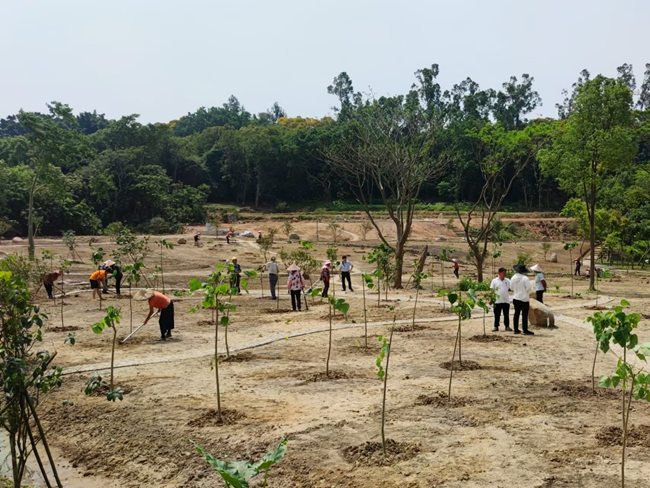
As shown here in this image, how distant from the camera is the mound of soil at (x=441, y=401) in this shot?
345 inches

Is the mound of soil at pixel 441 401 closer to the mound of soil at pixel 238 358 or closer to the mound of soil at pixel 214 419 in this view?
the mound of soil at pixel 214 419

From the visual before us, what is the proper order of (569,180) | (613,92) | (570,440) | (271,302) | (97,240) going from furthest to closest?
(97,240) → (569,180) → (613,92) → (271,302) → (570,440)

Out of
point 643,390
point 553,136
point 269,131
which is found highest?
point 269,131

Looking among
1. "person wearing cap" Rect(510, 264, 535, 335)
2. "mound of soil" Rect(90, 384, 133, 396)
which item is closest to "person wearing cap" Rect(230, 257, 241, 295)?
"mound of soil" Rect(90, 384, 133, 396)

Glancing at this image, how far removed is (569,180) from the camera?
76.4ft

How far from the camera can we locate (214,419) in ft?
27.6

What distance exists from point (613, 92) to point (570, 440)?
1765 centimetres

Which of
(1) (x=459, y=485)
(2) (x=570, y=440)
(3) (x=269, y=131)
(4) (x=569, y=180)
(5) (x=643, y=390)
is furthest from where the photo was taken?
(3) (x=269, y=131)

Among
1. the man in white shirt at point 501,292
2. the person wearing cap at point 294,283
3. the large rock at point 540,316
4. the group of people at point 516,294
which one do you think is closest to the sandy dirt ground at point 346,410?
the large rock at point 540,316

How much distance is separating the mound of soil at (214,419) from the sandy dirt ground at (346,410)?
29 millimetres

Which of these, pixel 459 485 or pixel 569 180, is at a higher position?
pixel 569 180

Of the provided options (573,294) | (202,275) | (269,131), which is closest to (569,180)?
(573,294)

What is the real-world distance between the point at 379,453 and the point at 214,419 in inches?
96.9

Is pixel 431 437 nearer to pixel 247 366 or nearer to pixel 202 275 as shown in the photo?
pixel 247 366
